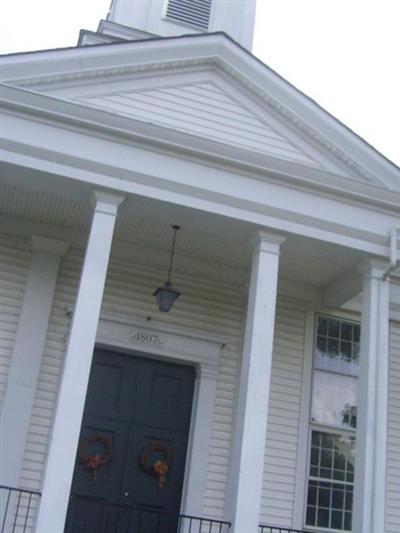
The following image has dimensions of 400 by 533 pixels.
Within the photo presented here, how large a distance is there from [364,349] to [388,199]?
6.08 ft

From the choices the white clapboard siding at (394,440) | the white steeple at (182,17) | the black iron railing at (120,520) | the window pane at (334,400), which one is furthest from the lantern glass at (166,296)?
the white steeple at (182,17)

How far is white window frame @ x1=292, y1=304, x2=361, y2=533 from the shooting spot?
9273 millimetres

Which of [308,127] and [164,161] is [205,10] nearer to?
[308,127]

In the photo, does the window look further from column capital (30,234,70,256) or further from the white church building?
column capital (30,234,70,256)

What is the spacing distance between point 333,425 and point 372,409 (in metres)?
2.06

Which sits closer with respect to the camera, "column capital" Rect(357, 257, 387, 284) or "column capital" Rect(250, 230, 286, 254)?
"column capital" Rect(250, 230, 286, 254)

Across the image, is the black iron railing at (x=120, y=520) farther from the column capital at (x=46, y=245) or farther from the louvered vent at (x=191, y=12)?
the louvered vent at (x=191, y=12)

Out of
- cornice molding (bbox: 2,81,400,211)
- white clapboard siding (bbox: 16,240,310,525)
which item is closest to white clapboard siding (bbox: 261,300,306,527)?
white clapboard siding (bbox: 16,240,310,525)

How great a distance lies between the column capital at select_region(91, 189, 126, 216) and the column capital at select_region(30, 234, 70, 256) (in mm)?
1631

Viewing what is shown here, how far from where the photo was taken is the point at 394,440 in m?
10.1

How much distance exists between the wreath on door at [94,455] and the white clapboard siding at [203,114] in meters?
4.05

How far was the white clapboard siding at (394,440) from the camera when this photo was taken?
972 cm

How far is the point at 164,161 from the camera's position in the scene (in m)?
8.01

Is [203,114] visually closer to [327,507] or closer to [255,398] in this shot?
[255,398]
